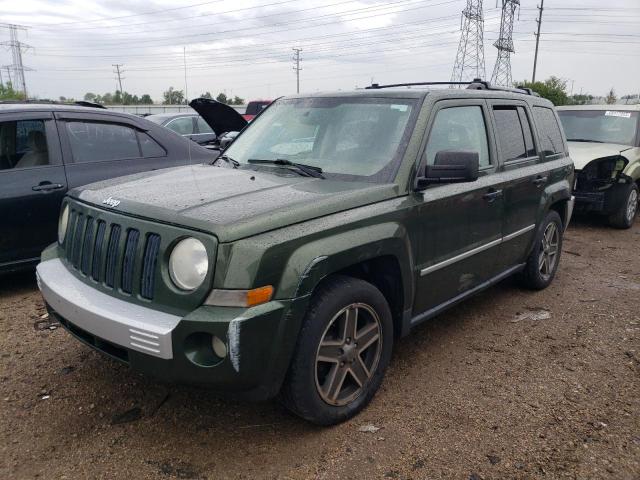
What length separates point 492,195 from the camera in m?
3.85

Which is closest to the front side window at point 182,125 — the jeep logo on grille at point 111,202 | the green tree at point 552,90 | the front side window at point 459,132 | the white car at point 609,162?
the white car at point 609,162

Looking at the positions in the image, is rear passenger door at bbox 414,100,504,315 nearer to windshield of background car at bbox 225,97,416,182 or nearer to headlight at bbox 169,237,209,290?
windshield of background car at bbox 225,97,416,182

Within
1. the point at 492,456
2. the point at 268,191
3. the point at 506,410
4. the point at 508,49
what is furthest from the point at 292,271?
the point at 508,49

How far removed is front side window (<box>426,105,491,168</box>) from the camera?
347 centimetres

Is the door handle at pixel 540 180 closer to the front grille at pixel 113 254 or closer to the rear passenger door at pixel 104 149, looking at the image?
the front grille at pixel 113 254

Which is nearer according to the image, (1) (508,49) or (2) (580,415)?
(2) (580,415)

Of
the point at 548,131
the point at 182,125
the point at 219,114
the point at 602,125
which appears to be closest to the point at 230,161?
the point at 219,114

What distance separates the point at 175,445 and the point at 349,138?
2024 millimetres

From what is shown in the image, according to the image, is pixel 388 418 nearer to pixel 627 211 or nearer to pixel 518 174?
pixel 518 174

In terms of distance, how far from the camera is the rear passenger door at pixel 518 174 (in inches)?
163

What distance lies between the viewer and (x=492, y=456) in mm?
2695

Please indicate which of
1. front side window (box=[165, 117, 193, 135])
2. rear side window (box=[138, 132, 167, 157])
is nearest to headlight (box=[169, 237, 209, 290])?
rear side window (box=[138, 132, 167, 157])

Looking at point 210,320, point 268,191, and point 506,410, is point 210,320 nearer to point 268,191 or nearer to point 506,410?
point 268,191

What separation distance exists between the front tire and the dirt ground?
6.0 inches
